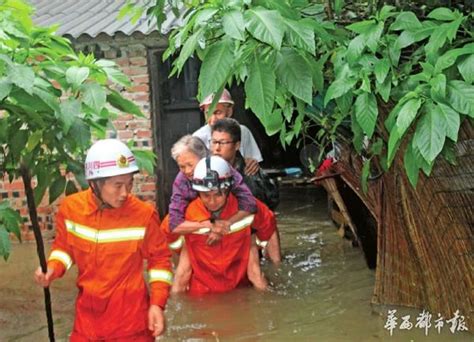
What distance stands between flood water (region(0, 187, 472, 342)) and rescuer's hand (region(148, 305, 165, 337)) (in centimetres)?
104

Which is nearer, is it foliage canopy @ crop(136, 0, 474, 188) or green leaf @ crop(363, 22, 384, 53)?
foliage canopy @ crop(136, 0, 474, 188)

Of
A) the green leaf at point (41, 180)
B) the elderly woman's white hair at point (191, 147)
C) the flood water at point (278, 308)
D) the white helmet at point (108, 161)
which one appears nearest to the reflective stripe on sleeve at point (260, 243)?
the flood water at point (278, 308)

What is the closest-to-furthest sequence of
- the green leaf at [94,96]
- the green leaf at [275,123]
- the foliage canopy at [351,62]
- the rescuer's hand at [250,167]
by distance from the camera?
the foliage canopy at [351,62] → the green leaf at [94,96] → the green leaf at [275,123] → the rescuer's hand at [250,167]

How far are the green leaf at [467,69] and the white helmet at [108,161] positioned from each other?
164cm

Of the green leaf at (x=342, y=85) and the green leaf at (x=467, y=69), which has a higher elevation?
the green leaf at (x=467, y=69)

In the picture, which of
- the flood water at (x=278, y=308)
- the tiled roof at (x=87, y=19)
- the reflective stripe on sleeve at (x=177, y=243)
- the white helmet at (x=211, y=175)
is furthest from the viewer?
the tiled roof at (x=87, y=19)

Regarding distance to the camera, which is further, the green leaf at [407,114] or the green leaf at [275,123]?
the green leaf at [275,123]

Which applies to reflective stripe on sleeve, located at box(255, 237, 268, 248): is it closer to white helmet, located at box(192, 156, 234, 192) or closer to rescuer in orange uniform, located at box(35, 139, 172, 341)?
white helmet, located at box(192, 156, 234, 192)

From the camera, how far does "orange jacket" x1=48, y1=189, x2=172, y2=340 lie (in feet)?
12.4

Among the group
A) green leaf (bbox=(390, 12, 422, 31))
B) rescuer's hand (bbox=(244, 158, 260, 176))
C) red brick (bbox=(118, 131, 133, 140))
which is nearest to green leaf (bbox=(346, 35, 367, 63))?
green leaf (bbox=(390, 12, 422, 31))

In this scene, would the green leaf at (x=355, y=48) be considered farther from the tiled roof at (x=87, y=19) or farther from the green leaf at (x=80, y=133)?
the tiled roof at (x=87, y=19)

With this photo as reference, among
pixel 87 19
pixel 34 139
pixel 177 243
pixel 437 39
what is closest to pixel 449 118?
pixel 437 39

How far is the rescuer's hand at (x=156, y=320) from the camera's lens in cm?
366

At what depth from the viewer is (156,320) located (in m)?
3.67
